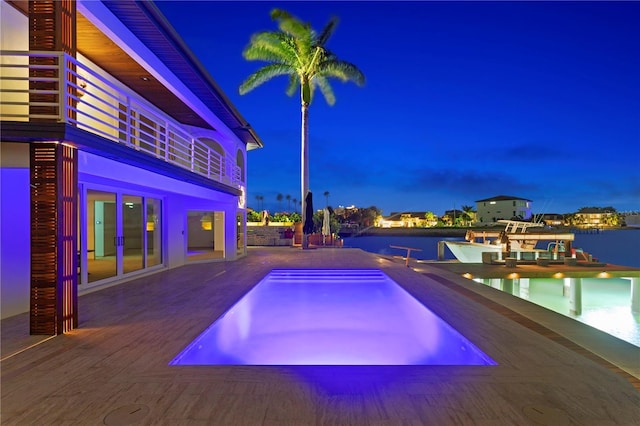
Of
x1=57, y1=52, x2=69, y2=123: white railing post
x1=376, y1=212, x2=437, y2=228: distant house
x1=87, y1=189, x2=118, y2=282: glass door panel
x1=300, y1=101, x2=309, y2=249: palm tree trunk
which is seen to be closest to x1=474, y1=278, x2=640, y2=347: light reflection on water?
x1=300, y1=101, x2=309, y2=249: palm tree trunk

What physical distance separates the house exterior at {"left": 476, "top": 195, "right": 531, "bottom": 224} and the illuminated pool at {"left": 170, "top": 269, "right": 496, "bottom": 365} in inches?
3140

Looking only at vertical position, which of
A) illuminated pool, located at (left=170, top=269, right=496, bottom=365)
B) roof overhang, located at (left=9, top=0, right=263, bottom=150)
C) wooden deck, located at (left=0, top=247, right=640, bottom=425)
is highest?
roof overhang, located at (left=9, top=0, right=263, bottom=150)

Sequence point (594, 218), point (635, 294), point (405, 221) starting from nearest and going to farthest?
point (635, 294) < point (594, 218) < point (405, 221)

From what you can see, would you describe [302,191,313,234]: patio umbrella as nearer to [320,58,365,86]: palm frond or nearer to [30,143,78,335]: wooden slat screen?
[320,58,365,86]: palm frond

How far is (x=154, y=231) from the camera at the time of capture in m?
10.6

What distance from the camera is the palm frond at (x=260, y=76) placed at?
61.4 feet

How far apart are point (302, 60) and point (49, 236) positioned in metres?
16.6

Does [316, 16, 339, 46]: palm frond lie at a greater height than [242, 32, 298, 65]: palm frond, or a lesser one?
greater

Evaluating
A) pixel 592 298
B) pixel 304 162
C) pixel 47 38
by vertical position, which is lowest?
pixel 592 298

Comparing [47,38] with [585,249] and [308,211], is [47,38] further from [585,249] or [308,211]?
[585,249]

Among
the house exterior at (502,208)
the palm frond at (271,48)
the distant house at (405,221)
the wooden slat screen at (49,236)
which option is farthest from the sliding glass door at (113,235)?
the distant house at (405,221)

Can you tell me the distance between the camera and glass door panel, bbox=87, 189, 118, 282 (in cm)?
810

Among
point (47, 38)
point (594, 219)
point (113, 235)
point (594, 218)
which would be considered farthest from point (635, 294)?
point (594, 218)

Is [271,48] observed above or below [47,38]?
above
